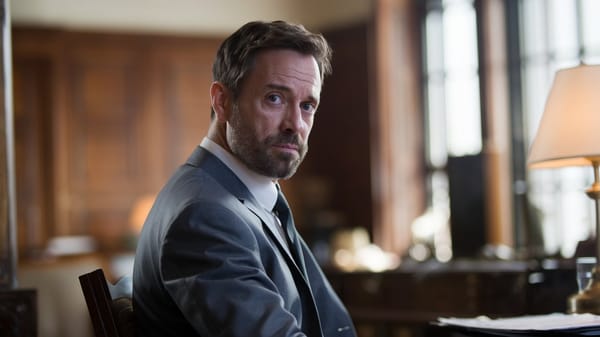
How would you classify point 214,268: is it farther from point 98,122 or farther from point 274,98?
point 98,122

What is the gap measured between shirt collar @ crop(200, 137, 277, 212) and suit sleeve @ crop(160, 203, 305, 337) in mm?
230

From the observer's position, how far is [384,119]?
30.1ft

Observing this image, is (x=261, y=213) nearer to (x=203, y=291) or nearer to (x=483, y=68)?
(x=203, y=291)

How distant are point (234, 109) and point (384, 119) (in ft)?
24.2

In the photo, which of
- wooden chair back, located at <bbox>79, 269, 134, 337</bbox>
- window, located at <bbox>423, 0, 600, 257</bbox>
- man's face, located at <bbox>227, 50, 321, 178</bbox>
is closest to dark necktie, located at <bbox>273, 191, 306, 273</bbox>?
man's face, located at <bbox>227, 50, 321, 178</bbox>

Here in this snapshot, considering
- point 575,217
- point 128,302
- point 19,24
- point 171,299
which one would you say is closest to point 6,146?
point 128,302

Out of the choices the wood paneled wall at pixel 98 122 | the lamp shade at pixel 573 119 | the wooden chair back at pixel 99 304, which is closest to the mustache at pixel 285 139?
the wooden chair back at pixel 99 304

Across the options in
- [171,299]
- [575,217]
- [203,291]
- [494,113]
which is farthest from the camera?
[494,113]

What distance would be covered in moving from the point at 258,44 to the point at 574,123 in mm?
930

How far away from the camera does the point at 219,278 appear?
1552 mm

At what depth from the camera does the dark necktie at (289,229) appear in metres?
1.90

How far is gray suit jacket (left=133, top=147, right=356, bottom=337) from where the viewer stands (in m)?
1.54

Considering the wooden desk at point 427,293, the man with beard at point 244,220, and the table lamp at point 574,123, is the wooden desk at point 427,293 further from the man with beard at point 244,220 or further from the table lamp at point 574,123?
the man with beard at point 244,220

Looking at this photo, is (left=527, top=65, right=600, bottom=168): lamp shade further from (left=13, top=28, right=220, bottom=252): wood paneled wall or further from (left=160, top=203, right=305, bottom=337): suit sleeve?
(left=13, top=28, right=220, bottom=252): wood paneled wall
